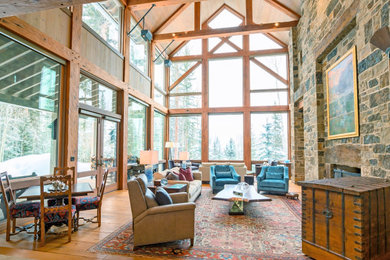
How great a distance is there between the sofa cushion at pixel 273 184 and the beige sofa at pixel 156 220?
12.0 ft

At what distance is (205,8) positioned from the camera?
385 inches

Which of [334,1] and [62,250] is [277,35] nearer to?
[334,1]

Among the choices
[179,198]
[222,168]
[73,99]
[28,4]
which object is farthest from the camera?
[222,168]

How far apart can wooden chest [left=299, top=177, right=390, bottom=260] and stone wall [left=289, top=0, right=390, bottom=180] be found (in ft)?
2.41

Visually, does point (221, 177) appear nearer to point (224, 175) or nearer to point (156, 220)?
point (224, 175)

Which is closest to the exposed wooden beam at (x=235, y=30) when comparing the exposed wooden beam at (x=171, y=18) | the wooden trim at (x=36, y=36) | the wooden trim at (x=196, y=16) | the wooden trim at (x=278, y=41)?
the exposed wooden beam at (x=171, y=18)

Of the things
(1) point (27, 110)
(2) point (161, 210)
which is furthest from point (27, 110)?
(2) point (161, 210)

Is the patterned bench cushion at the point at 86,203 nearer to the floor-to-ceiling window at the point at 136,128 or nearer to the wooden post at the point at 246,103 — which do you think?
the floor-to-ceiling window at the point at 136,128

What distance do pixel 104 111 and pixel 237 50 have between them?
7109mm

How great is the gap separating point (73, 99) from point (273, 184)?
206 inches

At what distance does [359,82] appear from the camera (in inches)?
138

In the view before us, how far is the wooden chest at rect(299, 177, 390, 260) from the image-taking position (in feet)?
7.15

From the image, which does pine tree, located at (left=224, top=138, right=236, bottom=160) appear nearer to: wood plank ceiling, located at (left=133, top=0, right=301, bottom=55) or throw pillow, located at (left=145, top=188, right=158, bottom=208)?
wood plank ceiling, located at (left=133, top=0, right=301, bottom=55)

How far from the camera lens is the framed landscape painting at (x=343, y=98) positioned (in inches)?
151
